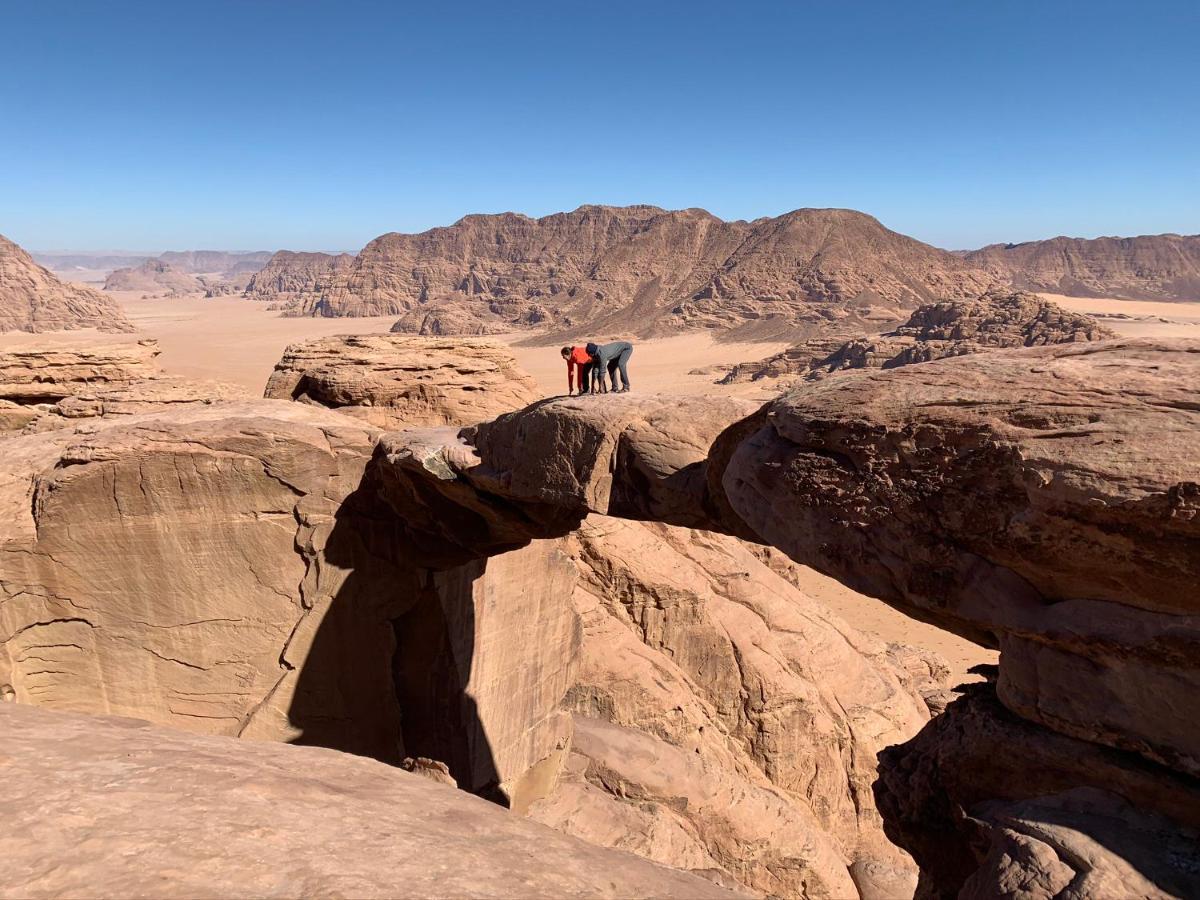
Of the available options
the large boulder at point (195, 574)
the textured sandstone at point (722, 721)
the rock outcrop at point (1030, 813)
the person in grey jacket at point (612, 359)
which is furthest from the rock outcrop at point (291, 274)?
the rock outcrop at point (1030, 813)

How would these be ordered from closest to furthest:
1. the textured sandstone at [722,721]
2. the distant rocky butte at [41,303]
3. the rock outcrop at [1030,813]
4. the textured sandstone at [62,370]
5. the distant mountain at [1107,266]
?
the rock outcrop at [1030,813] < the textured sandstone at [722,721] < the textured sandstone at [62,370] < the distant rocky butte at [41,303] < the distant mountain at [1107,266]

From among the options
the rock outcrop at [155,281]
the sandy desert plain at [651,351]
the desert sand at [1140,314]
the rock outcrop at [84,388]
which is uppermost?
the rock outcrop at [155,281]

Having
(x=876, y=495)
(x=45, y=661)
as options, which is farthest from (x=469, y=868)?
(x=45, y=661)

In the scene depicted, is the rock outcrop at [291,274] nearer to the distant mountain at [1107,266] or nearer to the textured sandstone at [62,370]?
the distant mountain at [1107,266]

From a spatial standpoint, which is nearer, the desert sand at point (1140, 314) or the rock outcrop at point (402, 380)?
the rock outcrop at point (402, 380)

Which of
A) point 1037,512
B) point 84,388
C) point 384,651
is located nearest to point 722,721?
point 384,651

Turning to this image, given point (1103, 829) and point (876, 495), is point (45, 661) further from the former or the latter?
point (1103, 829)

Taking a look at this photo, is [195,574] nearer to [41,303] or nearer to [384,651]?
[384,651]

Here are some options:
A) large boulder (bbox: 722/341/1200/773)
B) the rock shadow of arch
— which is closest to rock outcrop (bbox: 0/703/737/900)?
large boulder (bbox: 722/341/1200/773)
